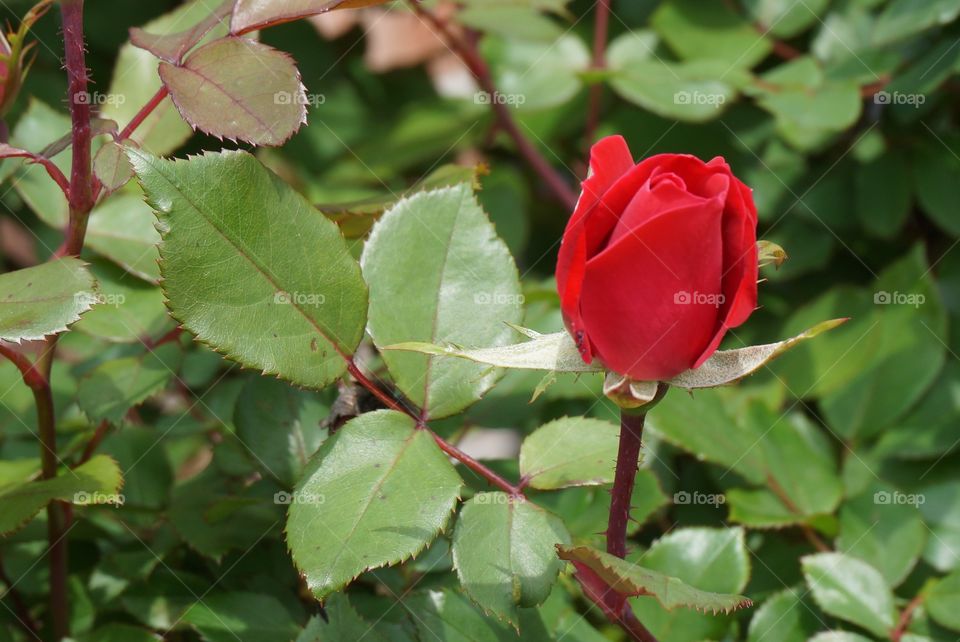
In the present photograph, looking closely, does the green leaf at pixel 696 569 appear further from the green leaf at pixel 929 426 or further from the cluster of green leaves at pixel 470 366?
the green leaf at pixel 929 426

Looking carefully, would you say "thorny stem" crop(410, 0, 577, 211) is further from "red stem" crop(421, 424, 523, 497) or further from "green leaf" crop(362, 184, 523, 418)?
"red stem" crop(421, 424, 523, 497)

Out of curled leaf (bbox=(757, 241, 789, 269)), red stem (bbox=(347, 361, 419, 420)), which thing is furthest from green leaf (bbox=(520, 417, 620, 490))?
curled leaf (bbox=(757, 241, 789, 269))

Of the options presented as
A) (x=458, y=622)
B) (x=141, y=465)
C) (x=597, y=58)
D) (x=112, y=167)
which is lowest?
(x=141, y=465)

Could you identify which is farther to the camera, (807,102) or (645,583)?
(807,102)

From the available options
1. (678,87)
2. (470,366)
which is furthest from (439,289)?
(678,87)

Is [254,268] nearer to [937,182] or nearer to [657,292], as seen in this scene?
[657,292]

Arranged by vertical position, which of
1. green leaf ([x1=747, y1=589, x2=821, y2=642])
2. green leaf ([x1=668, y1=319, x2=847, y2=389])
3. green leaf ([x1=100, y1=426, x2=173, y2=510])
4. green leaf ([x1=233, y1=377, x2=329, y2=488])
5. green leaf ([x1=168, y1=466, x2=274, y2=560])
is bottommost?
green leaf ([x1=100, y1=426, x2=173, y2=510])
